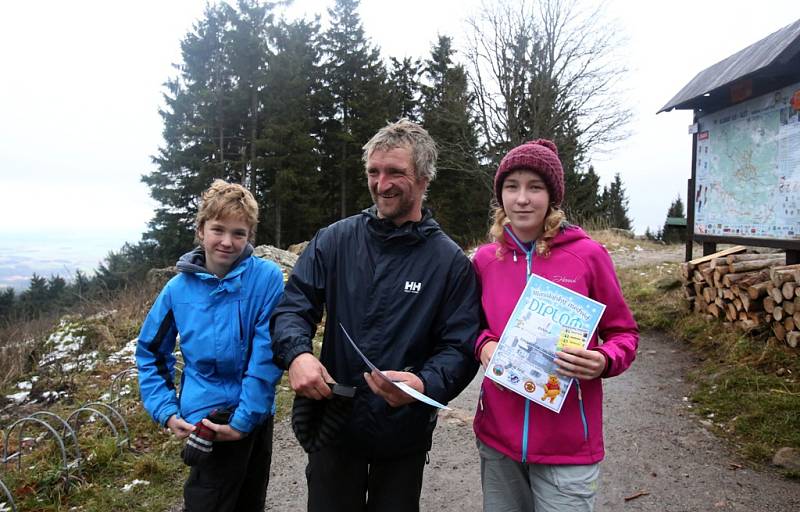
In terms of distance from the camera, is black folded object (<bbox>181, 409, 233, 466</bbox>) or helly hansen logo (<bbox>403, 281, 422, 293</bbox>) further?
black folded object (<bbox>181, 409, 233, 466</bbox>)

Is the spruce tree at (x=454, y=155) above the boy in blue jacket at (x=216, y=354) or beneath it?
above

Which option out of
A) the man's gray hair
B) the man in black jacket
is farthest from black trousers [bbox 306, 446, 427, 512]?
the man's gray hair

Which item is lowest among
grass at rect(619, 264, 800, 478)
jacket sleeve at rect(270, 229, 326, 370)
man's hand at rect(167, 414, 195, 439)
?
grass at rect(619, 264, 800, 478)

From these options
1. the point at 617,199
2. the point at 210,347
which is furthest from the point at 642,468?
the point at 617,199

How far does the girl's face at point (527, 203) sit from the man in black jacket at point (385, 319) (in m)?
0.26

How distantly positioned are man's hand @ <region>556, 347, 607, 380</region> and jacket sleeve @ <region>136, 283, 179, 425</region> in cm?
172

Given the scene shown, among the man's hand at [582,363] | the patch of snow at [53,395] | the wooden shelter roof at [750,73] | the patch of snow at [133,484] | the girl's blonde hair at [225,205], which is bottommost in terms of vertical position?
the patch of snow at [53,395]

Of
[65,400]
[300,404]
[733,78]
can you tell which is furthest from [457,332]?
[733,78]

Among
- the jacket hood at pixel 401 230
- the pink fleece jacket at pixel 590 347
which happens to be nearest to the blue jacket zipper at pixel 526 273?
the pink fleece jacket at pixel 590 347

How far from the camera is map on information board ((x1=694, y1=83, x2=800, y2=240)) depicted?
212 inches

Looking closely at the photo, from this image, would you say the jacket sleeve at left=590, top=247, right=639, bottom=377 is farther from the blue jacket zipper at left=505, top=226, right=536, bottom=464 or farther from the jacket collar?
the jacket collar

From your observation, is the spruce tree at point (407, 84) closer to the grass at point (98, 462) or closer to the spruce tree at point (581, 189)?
the spruce tree at point (581, 189)

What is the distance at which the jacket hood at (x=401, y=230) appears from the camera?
198cm

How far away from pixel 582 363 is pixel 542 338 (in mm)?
163
